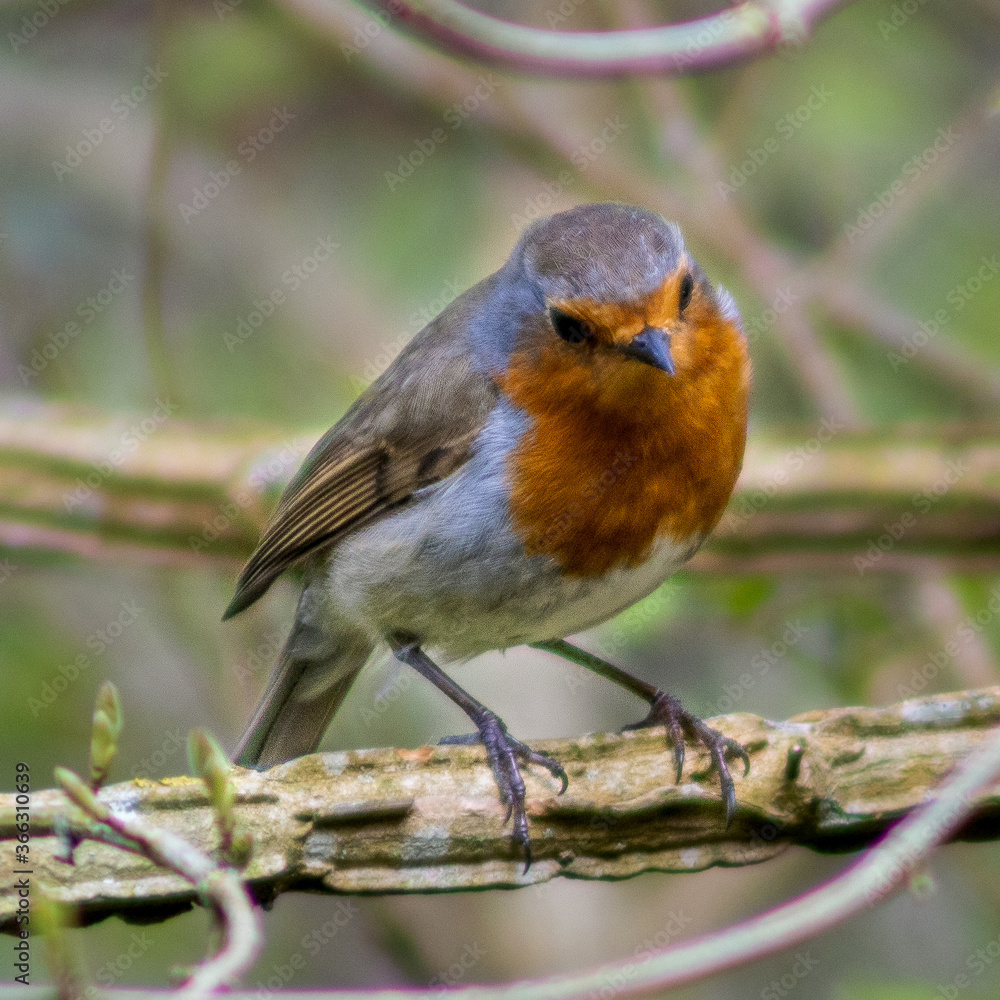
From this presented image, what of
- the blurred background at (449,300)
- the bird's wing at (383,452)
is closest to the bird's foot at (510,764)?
the bird's wing at (383,452)

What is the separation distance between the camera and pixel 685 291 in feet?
10.5

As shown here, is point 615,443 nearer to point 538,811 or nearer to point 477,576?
point 477,576

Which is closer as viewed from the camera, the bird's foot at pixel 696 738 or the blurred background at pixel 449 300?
the bird's foot at pixel 696 738

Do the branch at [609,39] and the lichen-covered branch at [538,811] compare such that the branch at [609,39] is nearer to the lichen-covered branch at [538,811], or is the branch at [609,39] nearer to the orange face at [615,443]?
the orange face at [615,443]

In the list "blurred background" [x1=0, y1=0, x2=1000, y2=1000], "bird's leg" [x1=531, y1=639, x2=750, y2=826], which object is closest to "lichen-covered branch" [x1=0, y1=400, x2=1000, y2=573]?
"blurred background" [x1=0, y1=0, x2=1000, y2=1000]

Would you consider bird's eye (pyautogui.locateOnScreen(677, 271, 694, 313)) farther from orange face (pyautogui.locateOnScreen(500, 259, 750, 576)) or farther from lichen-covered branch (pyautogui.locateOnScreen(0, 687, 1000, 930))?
lichen-covered branch (pyautogui.locateOnScreen(0, 687, 1000, 930))

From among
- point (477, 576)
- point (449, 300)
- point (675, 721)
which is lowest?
point (675, 721)

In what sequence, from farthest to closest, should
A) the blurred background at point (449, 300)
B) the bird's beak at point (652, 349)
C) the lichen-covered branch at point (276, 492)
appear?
the blurred background at point (449, 300) → the lichen-covered branch at point (276, 492) → the bird's beak at point (652, 349)

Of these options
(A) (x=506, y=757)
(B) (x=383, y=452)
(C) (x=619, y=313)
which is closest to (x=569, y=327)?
(C) (x=619, y=313)

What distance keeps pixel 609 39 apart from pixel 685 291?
0.61 meters

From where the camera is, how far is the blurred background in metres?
4.95

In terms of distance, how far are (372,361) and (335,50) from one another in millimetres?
1277

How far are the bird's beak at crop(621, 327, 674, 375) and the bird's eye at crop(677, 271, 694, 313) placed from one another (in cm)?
19

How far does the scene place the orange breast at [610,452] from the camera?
3205mm
